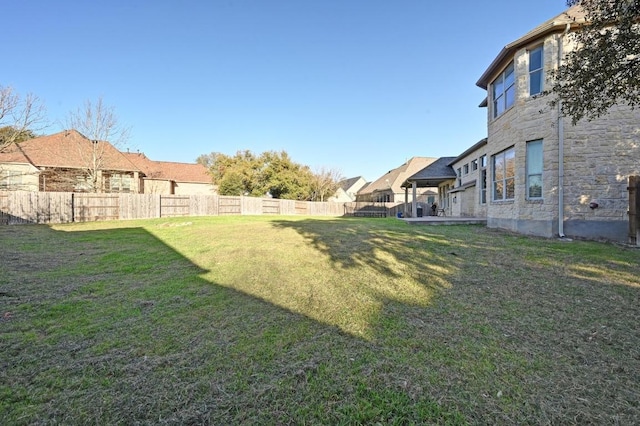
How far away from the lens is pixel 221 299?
4.13 meters

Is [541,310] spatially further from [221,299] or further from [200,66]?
[200,66]

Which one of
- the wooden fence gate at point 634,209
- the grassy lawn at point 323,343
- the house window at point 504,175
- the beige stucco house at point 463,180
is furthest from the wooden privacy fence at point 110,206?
the wooden fence gate at point 634,209

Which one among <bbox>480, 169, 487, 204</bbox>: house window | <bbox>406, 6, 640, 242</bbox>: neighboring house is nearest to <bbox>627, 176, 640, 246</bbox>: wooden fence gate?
<bbox>406, 6, 640, 242</bbox>: neighboring house

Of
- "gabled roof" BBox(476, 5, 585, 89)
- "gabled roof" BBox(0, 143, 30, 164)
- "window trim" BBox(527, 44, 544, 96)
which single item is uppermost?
"gabled roof" BBox(476, 5, 585, 89)

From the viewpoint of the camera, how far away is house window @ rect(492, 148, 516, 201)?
35.8ft

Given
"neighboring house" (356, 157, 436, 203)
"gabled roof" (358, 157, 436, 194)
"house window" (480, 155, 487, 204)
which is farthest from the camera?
"gabled roof" (358, 157, 436, 194)

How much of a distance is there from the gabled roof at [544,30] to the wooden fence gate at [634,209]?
4683 millimetres

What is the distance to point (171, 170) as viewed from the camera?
120ft

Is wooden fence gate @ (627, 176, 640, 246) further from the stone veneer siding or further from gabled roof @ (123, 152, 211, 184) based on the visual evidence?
gabled roof @ (123, 152, 211, 184)

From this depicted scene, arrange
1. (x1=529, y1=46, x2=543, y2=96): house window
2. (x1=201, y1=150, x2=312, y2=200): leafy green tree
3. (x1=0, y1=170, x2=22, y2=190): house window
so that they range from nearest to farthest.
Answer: (x1=529, y1=46, x2=543, y2=96): house window, (x1=0, y1=170, x2=22, y2=190): house window, (x1=201, y1=150, x2=312, y2=200): leafy green tree

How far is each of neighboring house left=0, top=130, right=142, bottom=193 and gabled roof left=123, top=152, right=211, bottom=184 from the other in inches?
276

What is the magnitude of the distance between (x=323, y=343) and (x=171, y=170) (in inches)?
1528

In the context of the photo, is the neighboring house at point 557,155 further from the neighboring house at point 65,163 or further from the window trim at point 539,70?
the neighboring house at point 65,163

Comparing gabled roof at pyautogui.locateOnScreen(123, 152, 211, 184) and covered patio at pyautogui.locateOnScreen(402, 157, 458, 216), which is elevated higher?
gabled roof at pyautogui.locateOnScreen(123, 152, 211, 184)
